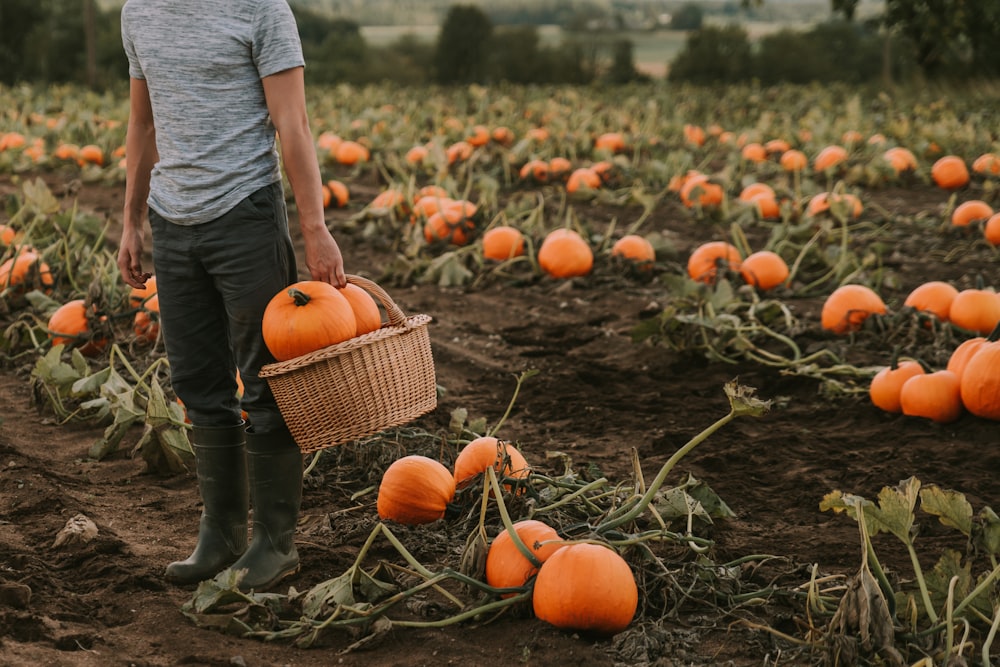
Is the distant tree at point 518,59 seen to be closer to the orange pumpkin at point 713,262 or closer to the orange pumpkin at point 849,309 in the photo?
the orange pumpkin at point 713,262

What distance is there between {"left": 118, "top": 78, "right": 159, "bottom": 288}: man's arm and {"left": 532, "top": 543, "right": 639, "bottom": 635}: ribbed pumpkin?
1.53 meters

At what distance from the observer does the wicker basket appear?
3.11m

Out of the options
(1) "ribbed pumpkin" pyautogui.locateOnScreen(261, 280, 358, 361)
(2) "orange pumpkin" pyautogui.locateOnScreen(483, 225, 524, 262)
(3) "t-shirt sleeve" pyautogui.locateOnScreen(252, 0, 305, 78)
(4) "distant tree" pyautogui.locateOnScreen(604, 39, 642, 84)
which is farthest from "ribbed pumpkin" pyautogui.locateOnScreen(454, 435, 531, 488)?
(4) "distant tree" pyautogui.locateOnScreen(604, 39, 642, 84)

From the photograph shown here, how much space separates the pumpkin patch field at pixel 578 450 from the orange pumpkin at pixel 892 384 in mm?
16

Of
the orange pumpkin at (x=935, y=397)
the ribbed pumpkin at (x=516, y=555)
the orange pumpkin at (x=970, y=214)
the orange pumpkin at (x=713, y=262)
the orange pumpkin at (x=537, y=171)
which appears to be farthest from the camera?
the orange pumpkin at (x=537, y=171)

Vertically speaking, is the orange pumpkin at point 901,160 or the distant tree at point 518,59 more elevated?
the distant tree at point 518,59

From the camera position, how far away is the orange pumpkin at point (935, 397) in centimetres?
439

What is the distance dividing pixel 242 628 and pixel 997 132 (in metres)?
10.3

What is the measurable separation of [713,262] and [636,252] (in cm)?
57

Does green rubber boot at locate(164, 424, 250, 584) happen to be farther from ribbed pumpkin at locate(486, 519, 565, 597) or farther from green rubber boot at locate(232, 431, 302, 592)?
ribbed pumpkin at locate(486, 519, 565, 597)

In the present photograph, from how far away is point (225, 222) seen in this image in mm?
3086

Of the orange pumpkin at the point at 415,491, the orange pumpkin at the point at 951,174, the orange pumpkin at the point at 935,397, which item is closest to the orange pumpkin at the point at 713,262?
the orange pumpkin at the point at 935,397

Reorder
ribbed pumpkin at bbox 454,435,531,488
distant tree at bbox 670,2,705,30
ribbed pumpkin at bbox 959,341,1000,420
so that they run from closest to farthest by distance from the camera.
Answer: ribbed pumpkin at bbox 454,435,531,488
ribbed pumpkin at bbox 959,341,1000,420
distant tree at bbox 670,2,705,30

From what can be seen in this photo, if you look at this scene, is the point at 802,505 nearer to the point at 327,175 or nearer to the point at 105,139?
the point at 327,175
